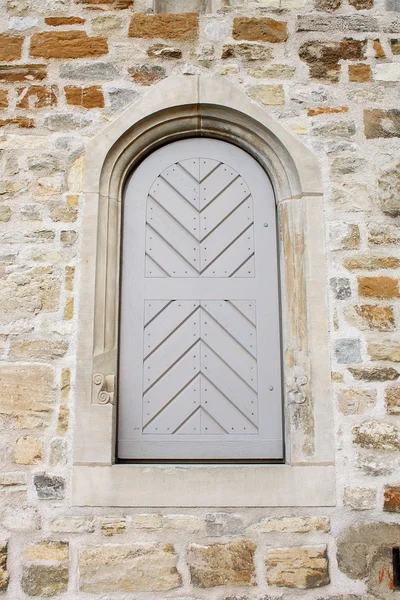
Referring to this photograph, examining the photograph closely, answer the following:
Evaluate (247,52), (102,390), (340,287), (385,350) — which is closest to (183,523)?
(102,390)

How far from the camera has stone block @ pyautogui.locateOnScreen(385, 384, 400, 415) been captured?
319 cm

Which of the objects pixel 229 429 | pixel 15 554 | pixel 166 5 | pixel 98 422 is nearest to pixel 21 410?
pixel 98 422

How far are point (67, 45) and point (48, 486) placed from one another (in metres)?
2.56

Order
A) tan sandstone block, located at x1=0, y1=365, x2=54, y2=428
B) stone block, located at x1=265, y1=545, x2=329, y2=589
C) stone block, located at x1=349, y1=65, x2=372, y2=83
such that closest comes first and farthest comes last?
stone block, located at x1=265, y1=545, x2=329, y2=589 < tan sandstone block, located at x1=0, y1=365, x2=54, y2=428 < stone block, located at x1=349, y1=65, x2=372, y2=83

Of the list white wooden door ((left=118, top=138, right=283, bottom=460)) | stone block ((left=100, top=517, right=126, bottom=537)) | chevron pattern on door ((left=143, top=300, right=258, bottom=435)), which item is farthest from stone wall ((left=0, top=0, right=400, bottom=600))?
chevron pattern on door ((left=143, top=300, right=258, bottom=435))

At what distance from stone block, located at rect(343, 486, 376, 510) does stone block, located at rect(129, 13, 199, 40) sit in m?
2.76

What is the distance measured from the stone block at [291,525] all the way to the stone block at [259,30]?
2.74 m

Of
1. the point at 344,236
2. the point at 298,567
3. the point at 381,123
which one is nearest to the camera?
the point at 298,567

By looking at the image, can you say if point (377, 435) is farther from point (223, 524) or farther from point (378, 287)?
point (223, 524)

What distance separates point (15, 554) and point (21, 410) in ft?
2.33

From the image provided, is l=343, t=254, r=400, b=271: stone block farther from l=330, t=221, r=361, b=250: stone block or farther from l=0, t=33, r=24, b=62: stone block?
l=0, t=33, r=24, b=62: stone block

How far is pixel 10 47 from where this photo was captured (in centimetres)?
371

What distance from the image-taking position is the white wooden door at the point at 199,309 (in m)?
3.33

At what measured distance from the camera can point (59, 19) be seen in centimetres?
374
